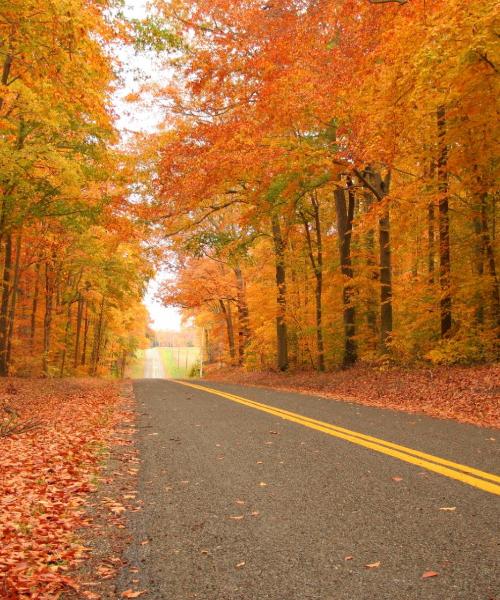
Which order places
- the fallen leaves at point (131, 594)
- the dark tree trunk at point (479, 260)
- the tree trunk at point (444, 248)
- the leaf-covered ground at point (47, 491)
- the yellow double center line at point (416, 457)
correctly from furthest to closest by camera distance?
the dark tree trunk at point (479, 260) → the tree trunk at point (444, 248) → the yellow double center line at point (416, 457) → the leaf-covered ground at point (47, 491) → the fallen leaves at point (131, 594)

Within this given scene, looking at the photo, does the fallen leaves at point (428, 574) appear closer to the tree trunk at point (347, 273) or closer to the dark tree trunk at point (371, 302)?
the tree trunk at point (347, 273)

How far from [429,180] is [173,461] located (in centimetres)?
1040

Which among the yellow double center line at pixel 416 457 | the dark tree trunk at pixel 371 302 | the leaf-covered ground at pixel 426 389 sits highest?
the dark tree trunk at pixel 371 302

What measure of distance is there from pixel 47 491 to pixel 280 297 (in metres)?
17.0

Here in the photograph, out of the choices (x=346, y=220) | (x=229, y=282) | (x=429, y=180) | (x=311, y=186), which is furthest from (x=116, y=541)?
(x=229, y=282)

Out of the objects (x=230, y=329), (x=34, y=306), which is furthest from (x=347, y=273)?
(x=230, y=329)

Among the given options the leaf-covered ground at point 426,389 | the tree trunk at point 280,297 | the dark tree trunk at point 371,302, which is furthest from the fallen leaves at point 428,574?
the tree trunk at point 280,297

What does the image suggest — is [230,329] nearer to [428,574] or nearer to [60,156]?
[60,156]

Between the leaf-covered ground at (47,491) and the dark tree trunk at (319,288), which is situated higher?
the dark tree trunk at (319,288)

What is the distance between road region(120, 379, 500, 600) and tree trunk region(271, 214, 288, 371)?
45.3ft

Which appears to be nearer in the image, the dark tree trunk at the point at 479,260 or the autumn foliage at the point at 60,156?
the autumn foliage at the point at 60,156

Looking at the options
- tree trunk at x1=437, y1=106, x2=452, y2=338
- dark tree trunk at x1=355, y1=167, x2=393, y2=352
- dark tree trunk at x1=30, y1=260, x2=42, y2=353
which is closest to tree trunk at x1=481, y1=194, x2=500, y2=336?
tree trunk at x1=437, y1=106, x2=452, y2=338

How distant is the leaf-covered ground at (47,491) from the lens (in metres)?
3.08

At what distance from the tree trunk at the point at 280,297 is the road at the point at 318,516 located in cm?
1382
